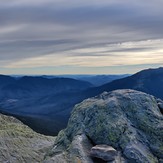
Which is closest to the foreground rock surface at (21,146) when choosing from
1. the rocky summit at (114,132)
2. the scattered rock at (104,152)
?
the rocky summit at (114,132)

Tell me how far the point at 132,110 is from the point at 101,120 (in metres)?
2.65

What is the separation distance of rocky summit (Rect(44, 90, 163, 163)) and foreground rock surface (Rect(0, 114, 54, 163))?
7.64 meters

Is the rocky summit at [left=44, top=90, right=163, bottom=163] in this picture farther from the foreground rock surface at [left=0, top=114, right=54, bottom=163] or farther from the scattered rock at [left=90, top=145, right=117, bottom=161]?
the foreground rock surface at [left=0, top=114, right=54, bottom=163]

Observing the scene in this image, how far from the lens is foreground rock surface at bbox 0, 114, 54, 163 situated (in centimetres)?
3077

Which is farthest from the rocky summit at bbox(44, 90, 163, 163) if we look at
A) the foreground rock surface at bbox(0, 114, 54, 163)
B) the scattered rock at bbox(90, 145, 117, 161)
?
the foreground rock surface at bbox(0, 114, 54, 163)

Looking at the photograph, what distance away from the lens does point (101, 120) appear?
23.9 m

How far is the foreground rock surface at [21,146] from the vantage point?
3077 cm

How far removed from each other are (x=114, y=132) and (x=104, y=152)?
2.30 meters

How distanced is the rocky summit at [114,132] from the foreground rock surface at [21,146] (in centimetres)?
764

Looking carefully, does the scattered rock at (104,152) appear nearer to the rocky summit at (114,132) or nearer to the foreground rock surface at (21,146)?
the rocky summit at (114,132)

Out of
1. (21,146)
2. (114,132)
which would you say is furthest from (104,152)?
(21,146)

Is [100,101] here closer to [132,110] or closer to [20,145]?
[132,110]

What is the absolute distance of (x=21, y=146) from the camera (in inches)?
1319

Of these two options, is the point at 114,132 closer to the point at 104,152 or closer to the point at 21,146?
the point at 104,152
